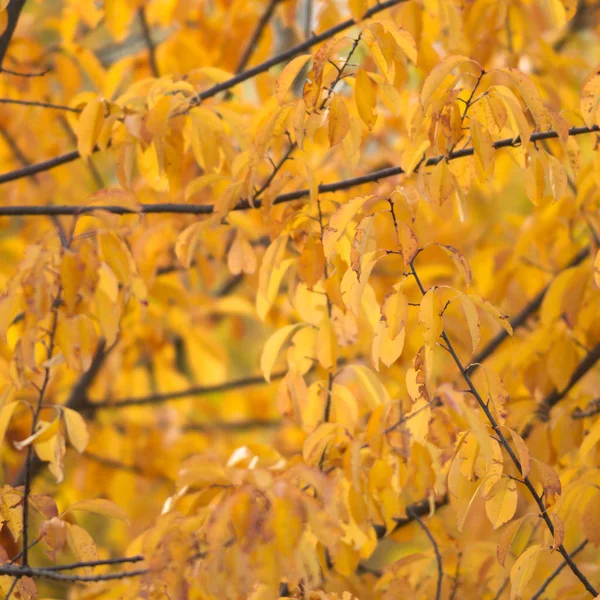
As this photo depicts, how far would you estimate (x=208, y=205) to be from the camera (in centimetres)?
140

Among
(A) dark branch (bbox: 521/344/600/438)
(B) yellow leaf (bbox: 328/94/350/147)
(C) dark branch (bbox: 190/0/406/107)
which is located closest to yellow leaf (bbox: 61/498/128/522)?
(B) yellow leaf (bbox: 328/94/350/147)

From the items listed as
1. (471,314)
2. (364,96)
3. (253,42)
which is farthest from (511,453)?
(253,42)

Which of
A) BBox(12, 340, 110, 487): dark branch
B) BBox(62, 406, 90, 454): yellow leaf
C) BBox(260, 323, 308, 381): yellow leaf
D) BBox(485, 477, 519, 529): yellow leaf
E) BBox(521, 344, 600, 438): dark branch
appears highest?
BBox(260, 323, 308, 381): yellow leaf

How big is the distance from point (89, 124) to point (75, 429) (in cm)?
52

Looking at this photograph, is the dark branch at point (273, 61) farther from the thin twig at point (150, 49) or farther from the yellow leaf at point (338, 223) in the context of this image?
the thin twig at point (150, 49)

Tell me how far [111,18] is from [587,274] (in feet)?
4.53

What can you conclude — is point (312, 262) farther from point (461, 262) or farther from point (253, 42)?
point (253, 42)

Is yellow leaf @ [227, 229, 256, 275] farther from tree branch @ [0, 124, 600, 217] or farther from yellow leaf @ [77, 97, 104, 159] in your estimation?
yellow leaf @ [77, 97, 104, 159]

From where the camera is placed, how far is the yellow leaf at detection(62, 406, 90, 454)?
1220 millimetres

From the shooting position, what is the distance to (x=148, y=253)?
1.99 m

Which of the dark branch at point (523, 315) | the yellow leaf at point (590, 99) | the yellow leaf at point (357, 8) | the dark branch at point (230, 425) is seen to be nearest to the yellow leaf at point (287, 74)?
the yellow leaf at point (357, 8)

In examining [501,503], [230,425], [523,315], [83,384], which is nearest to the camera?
[501,503]

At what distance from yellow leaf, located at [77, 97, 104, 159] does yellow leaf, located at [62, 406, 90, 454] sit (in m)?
0.44

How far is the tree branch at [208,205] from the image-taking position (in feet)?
4.06
